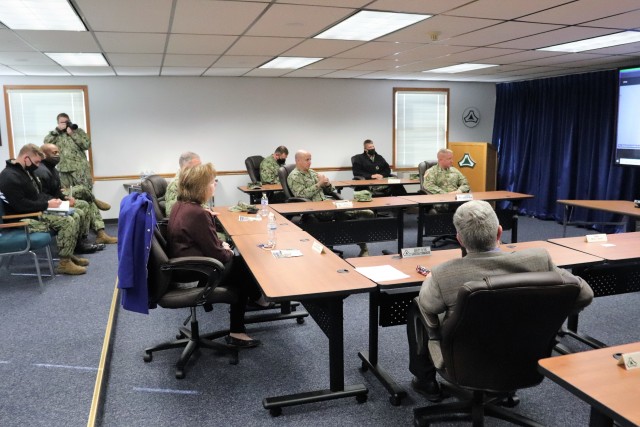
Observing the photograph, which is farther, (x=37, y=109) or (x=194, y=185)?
(x=37, y=109)

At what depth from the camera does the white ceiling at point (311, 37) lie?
334cm

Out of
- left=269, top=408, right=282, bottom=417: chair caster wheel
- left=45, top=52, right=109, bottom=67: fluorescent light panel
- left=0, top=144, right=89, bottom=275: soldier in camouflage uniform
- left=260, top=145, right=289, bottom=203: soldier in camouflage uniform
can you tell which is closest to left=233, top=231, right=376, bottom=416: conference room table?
left=269, top=408, right=282, bottom=417: chair caster wheel

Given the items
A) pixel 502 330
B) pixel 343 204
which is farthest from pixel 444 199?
pixel 502 330

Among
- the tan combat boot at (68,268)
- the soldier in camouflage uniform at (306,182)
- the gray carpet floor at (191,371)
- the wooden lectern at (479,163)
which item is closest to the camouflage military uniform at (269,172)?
the soldier in camouflage uniform at (306,182)

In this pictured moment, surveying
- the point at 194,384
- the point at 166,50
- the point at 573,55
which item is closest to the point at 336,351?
the point at 194,384

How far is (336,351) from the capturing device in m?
2.46

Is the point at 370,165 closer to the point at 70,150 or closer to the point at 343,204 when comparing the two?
the point at 343,204

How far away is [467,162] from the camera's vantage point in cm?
829

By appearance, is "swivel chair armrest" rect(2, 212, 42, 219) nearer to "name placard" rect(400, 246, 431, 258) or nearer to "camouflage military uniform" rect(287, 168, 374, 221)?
"camouflage military uniform" rect(287, 168, 374, 221)

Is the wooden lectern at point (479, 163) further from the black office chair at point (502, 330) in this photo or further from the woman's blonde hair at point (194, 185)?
the black office chair at point (502, 330)

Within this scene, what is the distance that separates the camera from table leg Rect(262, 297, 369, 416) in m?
2.43

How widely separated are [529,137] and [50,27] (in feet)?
23.4

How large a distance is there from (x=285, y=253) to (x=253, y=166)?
5.07 m

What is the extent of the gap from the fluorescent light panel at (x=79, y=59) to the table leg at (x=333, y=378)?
14.2 feet
